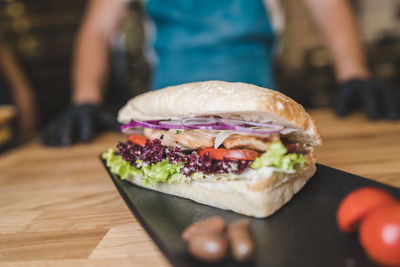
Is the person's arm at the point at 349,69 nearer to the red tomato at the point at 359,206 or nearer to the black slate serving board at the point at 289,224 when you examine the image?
the black slate serving board at the point at 289,224

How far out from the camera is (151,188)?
1461 mm

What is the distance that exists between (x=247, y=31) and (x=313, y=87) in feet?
14.8

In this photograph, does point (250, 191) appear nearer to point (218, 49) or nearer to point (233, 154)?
point (233, 154)

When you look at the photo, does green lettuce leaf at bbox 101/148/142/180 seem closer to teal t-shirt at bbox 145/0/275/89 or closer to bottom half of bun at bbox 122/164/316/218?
bottom half of bun at bbox 122/164/316/218

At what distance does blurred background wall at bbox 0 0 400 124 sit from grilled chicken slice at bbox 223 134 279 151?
5315 millimetres

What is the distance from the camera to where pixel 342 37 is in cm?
303

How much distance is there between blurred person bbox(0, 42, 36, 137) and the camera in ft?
14.6

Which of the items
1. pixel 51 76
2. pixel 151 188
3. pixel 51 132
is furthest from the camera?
pixel 51 76

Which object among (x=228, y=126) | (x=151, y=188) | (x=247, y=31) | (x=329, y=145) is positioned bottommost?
(x=329, y=145)

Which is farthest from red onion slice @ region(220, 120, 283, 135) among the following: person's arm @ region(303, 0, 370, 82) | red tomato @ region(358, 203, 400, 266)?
person's arm @ region(303, 0, 370, 82)

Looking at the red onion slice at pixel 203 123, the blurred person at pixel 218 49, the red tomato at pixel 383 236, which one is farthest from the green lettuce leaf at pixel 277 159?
the blurred person at pixel 218 49

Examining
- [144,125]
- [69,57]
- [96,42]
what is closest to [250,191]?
[144,125]

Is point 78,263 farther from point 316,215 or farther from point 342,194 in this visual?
point 342,194

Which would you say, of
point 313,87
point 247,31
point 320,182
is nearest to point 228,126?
point 320,182
